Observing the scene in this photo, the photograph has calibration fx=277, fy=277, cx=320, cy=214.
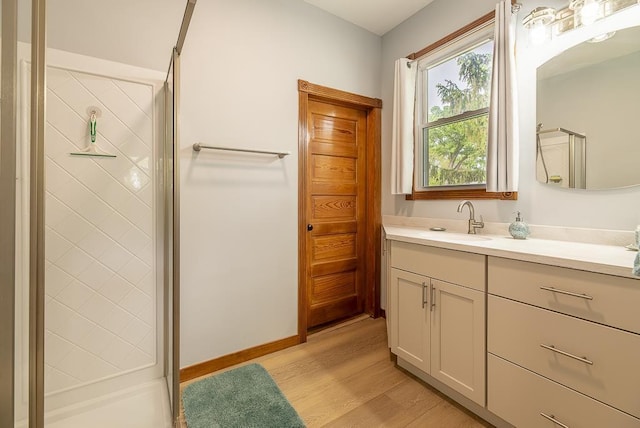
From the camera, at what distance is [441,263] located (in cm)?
154

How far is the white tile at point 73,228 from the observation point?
144 cm

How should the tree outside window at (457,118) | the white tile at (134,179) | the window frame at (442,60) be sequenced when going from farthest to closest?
1. the tree outside window at (457,118)
2. the window frame at (442,60)
3. the white tile at (134,179)

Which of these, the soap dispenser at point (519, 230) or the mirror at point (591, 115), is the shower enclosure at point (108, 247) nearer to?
the soap dispenser at point (519, 230)

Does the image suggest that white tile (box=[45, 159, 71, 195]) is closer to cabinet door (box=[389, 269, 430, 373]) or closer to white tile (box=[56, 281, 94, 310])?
white tile (box=[56, 281, 94, 310])

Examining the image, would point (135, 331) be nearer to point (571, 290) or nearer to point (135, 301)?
point (135, 301)

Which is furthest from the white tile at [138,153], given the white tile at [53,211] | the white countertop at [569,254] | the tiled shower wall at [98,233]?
the white countertop at [569,254]

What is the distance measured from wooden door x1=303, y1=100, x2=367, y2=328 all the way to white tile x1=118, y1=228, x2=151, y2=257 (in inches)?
44.3

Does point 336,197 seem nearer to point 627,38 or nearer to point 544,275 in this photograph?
point 544,275

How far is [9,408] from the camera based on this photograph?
75cm

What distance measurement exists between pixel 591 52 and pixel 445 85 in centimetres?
94

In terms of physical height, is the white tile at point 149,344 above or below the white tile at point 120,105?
below

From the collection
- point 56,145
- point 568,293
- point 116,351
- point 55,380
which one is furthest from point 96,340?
point 568,293

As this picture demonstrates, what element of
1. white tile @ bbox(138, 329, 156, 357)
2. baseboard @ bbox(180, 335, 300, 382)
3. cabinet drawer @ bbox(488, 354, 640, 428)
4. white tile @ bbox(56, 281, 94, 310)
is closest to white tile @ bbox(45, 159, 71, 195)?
white tile @ bbox(56, 281, 94, 310)

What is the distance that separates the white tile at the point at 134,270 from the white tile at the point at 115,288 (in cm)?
3
